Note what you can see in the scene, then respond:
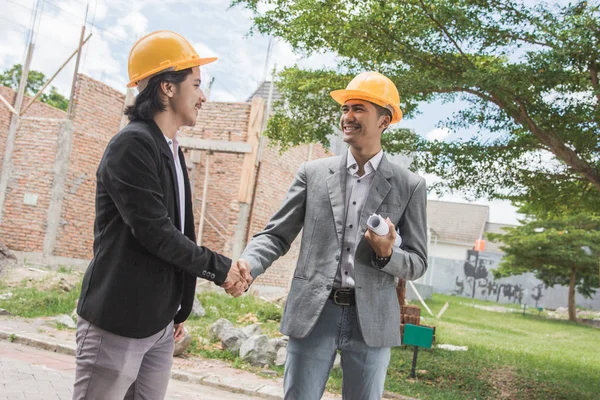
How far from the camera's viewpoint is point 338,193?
303 centimetres

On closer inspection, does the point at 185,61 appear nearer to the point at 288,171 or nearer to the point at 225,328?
the point at 225,328

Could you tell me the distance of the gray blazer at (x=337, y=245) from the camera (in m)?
2.82

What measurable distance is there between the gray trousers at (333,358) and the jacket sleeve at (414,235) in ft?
1.08

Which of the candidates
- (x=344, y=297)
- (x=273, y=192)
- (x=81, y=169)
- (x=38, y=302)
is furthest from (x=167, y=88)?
(x=273, y=192)

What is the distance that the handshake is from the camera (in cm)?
268

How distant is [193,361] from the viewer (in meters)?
7.91

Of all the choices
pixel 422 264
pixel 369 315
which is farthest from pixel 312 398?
pixel 422 264

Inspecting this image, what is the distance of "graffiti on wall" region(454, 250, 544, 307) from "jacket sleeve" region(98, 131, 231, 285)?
3915 cm

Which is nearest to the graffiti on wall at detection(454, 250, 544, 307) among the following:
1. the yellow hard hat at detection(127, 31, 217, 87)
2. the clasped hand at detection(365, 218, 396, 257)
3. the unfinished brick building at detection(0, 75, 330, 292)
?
the unfinished brick building at detection(0, 75, 330, 292)

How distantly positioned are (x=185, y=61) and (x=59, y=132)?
47.8ft

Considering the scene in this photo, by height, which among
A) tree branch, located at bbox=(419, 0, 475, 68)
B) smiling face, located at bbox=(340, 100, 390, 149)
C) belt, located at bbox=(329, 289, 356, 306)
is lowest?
belt, located at bbox=(329, 289, 356, 306)

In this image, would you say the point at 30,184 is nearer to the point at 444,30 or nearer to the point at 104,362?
the point at 444,30

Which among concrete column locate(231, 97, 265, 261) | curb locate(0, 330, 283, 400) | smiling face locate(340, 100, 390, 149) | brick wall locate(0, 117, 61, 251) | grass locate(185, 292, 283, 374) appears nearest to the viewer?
smiling face locate(340, 100, 390, 149)

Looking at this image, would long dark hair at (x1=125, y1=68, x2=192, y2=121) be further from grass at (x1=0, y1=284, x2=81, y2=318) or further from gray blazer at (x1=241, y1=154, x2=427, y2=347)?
grass at (x1=0, y1=284, x2=81, y2=318)
